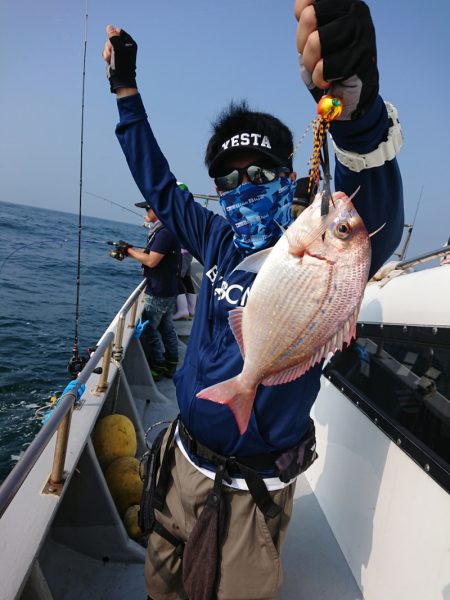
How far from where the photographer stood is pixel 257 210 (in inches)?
66.8

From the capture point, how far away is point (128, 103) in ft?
6.70

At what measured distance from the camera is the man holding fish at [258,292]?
3.97ft

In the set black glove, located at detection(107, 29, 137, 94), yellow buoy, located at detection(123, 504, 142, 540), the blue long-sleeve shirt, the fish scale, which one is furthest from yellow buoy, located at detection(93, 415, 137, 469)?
black glove, located at detection(107, 29, 137, 94)

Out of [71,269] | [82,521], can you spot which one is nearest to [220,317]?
[82,521]

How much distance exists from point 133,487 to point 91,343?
23.7ft

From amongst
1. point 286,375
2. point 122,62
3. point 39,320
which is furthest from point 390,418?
point 39,320

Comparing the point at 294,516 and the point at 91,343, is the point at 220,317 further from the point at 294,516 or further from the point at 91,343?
the point at 91,343

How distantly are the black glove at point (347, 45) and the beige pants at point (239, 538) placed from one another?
1.57 metres

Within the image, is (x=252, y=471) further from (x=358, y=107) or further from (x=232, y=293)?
(x=358, y=107)

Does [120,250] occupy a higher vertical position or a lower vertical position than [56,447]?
higher

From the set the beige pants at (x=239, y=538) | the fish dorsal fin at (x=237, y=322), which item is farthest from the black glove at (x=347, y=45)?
the beige pants at (x=239, y=538)

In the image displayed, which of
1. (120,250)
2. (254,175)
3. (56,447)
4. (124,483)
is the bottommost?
(124,483)

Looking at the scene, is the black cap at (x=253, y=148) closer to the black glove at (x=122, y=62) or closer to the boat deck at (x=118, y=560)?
the black glove at (x=122, y=62)

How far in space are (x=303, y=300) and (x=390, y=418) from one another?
52.5 inches
